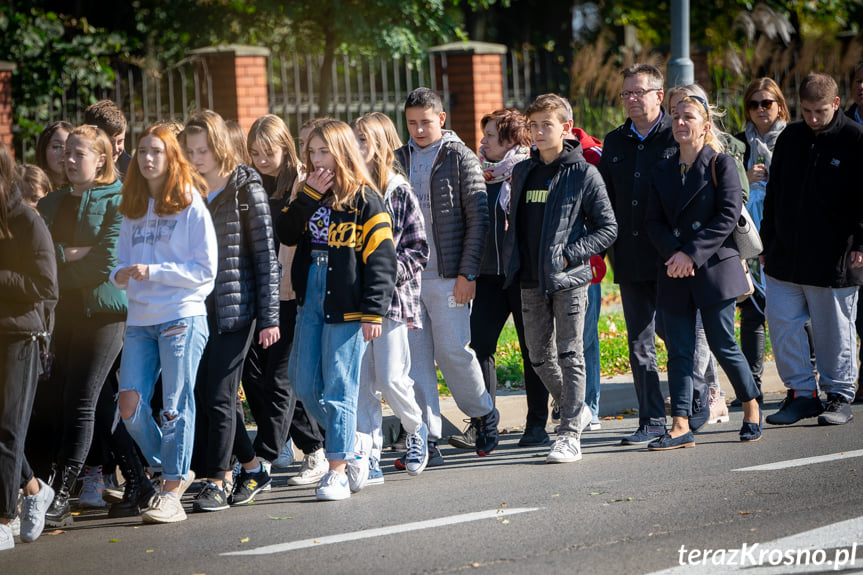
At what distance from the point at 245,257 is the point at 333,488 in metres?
1.27

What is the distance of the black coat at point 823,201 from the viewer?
739 centimetres

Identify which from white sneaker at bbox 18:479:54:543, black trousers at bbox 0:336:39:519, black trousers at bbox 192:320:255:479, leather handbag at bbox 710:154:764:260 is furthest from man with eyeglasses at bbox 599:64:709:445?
black trousers at bbox 0:336:39:519

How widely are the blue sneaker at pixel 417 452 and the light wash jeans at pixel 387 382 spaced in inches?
2.4

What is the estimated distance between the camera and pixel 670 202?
6949 mm

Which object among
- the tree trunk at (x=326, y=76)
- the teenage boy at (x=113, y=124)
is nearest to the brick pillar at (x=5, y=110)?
the tree trunk at (x=326, y=76)

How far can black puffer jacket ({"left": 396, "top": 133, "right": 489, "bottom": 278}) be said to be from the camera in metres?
6.92

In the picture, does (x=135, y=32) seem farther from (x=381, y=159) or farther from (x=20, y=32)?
(x=381, y=159)

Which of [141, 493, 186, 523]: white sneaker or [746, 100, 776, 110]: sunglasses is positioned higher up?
[746, 100, 776, 110]: sunglasses

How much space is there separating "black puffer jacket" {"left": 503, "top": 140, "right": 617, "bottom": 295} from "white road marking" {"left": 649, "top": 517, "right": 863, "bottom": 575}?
7.30ft

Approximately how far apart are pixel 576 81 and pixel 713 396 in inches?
338

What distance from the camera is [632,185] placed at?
7281 mm

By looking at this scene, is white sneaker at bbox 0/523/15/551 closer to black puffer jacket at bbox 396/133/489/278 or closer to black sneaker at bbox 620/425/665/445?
black puffer jacket at bbox 396/133/489/278

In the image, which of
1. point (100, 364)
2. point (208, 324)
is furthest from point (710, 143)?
point (100, 364)

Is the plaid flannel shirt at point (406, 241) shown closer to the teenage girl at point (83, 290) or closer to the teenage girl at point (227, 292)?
the teenage girl at point (227, 292)
